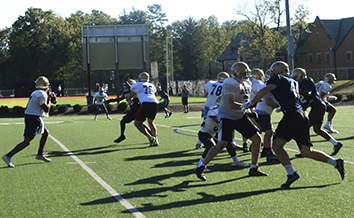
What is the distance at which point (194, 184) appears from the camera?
6781 mm

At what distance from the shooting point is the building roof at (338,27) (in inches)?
2625

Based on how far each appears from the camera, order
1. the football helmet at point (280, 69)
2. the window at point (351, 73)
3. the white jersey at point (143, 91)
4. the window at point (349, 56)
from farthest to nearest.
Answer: the window at point (349, 56) → the window at point (351, 73) → the white jersey at point (143, 91) → the football helmet at point (280, 69)

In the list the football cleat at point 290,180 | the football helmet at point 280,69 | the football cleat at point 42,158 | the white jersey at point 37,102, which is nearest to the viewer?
the football cleat at point 290,180

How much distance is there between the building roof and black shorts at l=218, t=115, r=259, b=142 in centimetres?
6332

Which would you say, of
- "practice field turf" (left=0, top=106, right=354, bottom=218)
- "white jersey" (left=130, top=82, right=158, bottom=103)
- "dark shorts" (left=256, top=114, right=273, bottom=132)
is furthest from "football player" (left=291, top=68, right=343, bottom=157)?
"white jersey" (left=130, top=82, right=158, bottom=103)

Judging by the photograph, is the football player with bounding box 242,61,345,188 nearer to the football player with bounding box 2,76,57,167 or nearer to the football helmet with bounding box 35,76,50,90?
the football player with bounding box 2,76,57,167

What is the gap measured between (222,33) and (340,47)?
1875 inches

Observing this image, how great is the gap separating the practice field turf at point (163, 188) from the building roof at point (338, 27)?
201ft

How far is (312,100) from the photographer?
8836 millimetres

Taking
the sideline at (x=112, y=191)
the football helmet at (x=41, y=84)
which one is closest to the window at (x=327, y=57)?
the sideline at (x=112, y=191)

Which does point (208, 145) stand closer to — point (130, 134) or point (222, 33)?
point (130, 134)

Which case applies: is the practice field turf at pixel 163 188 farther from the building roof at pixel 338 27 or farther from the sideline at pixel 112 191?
the building roof at pixel 338 27

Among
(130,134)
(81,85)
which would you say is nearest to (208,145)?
(130,134)

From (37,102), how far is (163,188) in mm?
3700
